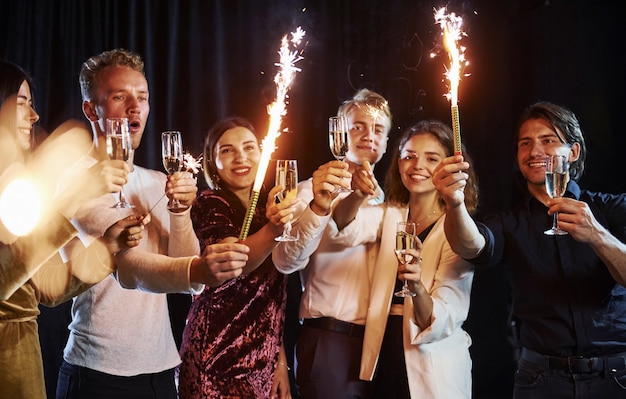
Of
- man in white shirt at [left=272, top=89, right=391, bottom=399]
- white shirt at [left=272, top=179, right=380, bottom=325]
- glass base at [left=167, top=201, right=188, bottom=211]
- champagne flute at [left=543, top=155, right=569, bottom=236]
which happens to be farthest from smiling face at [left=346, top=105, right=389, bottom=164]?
glass base at [left=167, top=201, right=188, bottom=211]

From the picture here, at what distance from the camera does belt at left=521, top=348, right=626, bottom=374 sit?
2.71 m

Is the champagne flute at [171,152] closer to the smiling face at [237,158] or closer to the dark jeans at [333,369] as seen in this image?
the smiling face at [237,158]

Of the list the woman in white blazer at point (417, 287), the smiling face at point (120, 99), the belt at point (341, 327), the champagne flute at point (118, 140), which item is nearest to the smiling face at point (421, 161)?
the woman in white blazer at point (417, 287)

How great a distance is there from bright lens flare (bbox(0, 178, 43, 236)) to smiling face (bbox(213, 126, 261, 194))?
1055mm

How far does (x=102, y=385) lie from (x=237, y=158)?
39.9 inches

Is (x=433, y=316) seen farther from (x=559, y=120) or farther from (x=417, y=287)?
(x=559, y=120)

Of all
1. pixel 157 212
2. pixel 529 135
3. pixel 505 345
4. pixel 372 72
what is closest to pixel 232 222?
pixel 157 212

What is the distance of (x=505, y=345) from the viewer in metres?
4.04

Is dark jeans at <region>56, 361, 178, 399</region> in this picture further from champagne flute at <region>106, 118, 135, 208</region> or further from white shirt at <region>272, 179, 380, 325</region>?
champagne flute at <region>106, 118, 135, 208</region>

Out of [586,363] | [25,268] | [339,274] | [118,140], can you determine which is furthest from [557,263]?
[25,268]

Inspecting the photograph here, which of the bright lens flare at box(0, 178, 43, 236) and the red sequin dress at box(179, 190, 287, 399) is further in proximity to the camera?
the red sequin dress at box(179, 190, 287, 399)

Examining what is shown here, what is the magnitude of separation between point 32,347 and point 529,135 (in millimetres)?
2053

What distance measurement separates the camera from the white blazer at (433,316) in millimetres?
2764

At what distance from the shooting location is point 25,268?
6.07 ft
